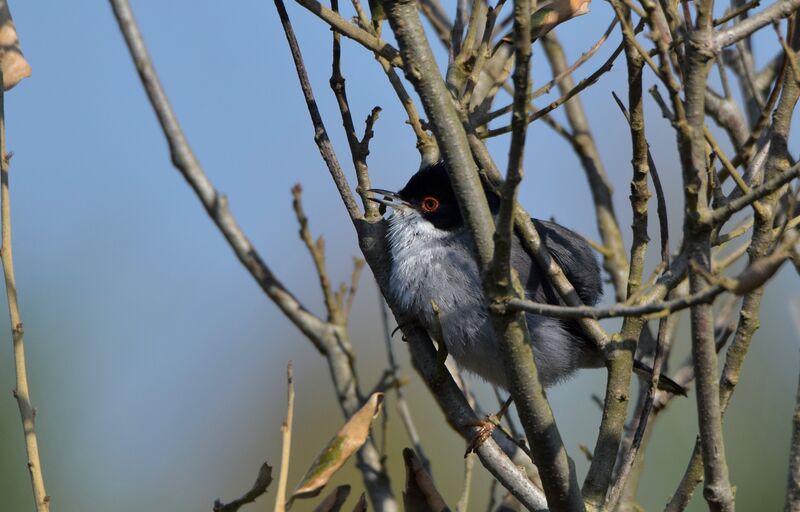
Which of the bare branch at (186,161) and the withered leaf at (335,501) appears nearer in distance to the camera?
the bare branch at (186,161)

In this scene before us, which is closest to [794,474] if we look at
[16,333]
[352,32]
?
[352,32]

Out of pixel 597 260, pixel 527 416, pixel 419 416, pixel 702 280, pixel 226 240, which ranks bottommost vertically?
pixel 419 416

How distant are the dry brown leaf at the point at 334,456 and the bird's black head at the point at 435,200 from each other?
7.31 ft

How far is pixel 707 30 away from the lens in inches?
87.2

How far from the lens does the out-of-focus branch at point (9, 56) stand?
288cm

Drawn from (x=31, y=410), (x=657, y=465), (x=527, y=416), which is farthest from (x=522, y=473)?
(x=657, y=465)

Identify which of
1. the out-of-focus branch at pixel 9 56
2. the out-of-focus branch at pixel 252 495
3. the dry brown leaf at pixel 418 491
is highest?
the out-of-focus branch at pixel 9 56

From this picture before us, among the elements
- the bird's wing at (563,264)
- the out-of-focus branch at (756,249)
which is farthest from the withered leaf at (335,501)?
the bird's wing at (563,264)

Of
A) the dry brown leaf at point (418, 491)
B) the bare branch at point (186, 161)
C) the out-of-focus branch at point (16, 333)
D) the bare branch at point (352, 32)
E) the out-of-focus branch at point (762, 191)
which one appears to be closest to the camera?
the out-of-focus branch at point (762, 191)

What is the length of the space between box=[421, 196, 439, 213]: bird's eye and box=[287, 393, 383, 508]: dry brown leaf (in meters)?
2.26

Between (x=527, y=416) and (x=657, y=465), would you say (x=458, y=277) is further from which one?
(x=657, y=465)

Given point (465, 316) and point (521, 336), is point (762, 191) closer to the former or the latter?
point (521, 336)

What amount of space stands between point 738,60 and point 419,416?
482cm

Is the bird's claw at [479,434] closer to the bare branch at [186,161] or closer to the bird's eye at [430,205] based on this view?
the bare branch at [186,161]
